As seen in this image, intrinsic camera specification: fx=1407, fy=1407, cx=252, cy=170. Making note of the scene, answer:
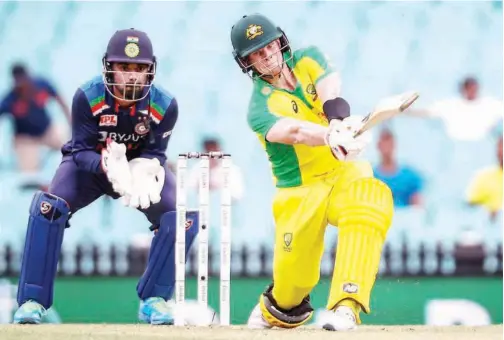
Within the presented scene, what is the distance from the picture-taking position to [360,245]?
18.5 feet

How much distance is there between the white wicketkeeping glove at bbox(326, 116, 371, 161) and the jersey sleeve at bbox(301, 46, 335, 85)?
45cm

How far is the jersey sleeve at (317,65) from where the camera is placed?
5.96 m

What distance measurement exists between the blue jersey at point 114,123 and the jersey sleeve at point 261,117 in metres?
0.46

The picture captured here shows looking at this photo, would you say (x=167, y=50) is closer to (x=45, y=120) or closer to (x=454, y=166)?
(x=45, y=120)

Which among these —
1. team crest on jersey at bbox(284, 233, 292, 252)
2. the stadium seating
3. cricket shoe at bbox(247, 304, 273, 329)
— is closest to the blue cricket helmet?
team crest on jersey at bbox(284, 233, 292, 252)

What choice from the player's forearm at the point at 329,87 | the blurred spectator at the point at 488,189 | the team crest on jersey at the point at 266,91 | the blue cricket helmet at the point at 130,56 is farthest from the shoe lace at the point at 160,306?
the blurred spectator at the point at 488,189

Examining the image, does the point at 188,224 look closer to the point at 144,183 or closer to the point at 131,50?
the point at 144,183

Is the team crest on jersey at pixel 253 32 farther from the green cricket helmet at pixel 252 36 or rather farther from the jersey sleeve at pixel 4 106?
the jersey sleeve at pixel 4 106

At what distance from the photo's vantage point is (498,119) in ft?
30.9

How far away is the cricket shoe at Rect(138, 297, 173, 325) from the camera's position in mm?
6234

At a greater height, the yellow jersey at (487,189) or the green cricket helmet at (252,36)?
the yellow jersey at (487,189)

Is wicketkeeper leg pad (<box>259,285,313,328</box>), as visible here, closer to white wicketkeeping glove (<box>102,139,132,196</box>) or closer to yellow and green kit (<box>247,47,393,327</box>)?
yellow and green kit (<box>247,47,393,327</box>)

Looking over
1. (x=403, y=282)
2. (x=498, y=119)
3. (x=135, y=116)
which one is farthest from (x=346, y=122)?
(x=498, y=119)

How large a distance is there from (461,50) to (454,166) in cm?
85
